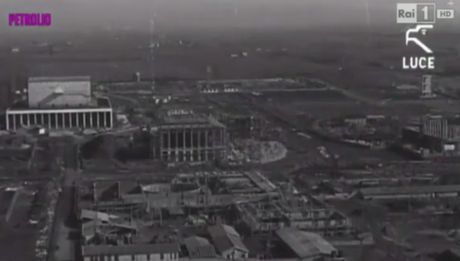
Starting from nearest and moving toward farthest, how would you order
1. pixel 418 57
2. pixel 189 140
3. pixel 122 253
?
pixel 122 253
pixel 189 140
pixel 418 57

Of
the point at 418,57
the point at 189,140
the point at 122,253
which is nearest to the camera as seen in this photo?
the point at 122,253

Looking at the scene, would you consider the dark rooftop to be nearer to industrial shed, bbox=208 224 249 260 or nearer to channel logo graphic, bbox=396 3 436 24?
industrial shed, bbox=208 224 249 260

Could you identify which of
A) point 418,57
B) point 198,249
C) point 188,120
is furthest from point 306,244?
point 418,57

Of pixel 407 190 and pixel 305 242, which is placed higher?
pixel 407 190

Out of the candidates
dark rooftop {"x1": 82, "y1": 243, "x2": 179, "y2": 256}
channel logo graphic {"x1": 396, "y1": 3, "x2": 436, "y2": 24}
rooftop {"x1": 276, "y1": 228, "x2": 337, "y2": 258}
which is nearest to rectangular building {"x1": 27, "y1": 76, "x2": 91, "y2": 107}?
dark rooftop {"x1": 82, "y1": 243, "x2": 179, "y2": 256}

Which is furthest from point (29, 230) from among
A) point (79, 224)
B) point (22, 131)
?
point (22, 131)

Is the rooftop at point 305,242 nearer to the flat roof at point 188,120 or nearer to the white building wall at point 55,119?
the flat roof at point 188,120

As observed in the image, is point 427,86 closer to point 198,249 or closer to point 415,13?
point 415,13
